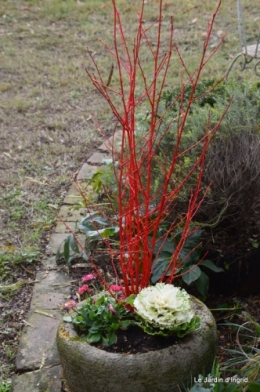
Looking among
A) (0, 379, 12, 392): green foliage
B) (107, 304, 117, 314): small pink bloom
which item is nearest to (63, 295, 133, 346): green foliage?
(107, 304, 117, 314): small pink bloom

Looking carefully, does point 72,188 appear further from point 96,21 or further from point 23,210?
point 96,21

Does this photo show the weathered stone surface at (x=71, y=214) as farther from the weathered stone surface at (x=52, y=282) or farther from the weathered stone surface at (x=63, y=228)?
the weathered stone surface at (x=52, y=282)

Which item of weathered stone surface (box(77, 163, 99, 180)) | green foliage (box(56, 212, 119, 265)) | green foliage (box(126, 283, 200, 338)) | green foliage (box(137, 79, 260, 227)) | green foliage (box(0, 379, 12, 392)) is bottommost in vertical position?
green foliage (box(0, 379, 12, 392))

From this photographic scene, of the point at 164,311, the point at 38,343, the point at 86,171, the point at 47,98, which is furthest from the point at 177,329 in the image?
the point at 47,98

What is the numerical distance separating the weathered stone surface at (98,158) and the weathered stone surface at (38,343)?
1.72 meters

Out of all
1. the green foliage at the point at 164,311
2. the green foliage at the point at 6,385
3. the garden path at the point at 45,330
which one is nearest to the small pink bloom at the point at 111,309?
the green foliage at the point at 164,311

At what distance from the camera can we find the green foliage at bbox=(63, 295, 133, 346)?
7.54 feet

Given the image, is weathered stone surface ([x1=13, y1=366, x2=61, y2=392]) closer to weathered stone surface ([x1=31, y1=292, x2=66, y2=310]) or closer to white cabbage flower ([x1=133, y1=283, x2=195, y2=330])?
weathered stone surface ([x1=31, y1=292, x2=66, y2=310])

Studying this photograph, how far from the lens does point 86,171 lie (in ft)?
14.3

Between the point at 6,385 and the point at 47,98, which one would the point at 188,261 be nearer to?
the point at 6,385

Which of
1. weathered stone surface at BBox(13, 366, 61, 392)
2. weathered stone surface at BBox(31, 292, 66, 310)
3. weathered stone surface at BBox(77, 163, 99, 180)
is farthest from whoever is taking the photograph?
weathered stone surface at BBox(77, 163, 99, 180)

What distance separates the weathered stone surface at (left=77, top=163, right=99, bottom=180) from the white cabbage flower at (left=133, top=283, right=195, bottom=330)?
2.14 meters

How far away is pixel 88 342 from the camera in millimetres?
2287

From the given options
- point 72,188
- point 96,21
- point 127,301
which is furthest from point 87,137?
point 96,21
